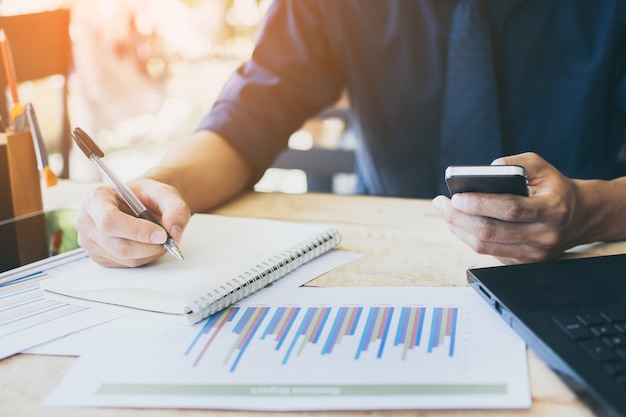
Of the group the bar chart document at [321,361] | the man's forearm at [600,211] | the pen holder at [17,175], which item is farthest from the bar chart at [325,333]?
the pen holder at [17,175]

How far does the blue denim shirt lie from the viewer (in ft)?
3.53

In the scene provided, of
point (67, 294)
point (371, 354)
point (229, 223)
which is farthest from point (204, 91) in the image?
point (371, 354)

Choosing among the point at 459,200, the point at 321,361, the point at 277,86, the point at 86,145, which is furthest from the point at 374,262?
the point at 277,86

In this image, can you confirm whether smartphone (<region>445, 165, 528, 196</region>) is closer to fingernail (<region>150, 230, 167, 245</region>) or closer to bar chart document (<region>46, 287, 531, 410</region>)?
bar chart document (<region>46, 287, 531, 410</region>)

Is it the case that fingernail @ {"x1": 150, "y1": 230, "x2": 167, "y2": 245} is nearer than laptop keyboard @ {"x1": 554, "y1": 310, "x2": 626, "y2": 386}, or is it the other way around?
laptop keyboard @ {"x1": 554, "y1": 310, "x2": 626, "y2": 386}

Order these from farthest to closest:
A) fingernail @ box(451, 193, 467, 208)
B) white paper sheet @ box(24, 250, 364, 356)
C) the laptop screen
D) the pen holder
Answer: the pen holder → the laptop screen → fingernail @ box(451, 193, 467, 208) → white paper sheet @ box(24, 250, 364, 356)

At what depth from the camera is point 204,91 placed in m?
2.83

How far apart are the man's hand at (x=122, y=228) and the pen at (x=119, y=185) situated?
11mm

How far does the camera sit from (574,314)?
51 cm

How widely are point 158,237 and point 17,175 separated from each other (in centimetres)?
35

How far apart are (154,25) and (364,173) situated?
5.78 feet

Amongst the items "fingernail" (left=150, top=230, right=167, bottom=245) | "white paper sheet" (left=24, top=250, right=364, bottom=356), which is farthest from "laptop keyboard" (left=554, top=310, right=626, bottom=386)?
"fingernail" (left=150, top=230, right=167, bottom=245)

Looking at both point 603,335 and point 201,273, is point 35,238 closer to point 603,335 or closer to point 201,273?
point 201,273

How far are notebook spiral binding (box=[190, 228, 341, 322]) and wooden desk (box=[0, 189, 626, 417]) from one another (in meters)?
0.04
